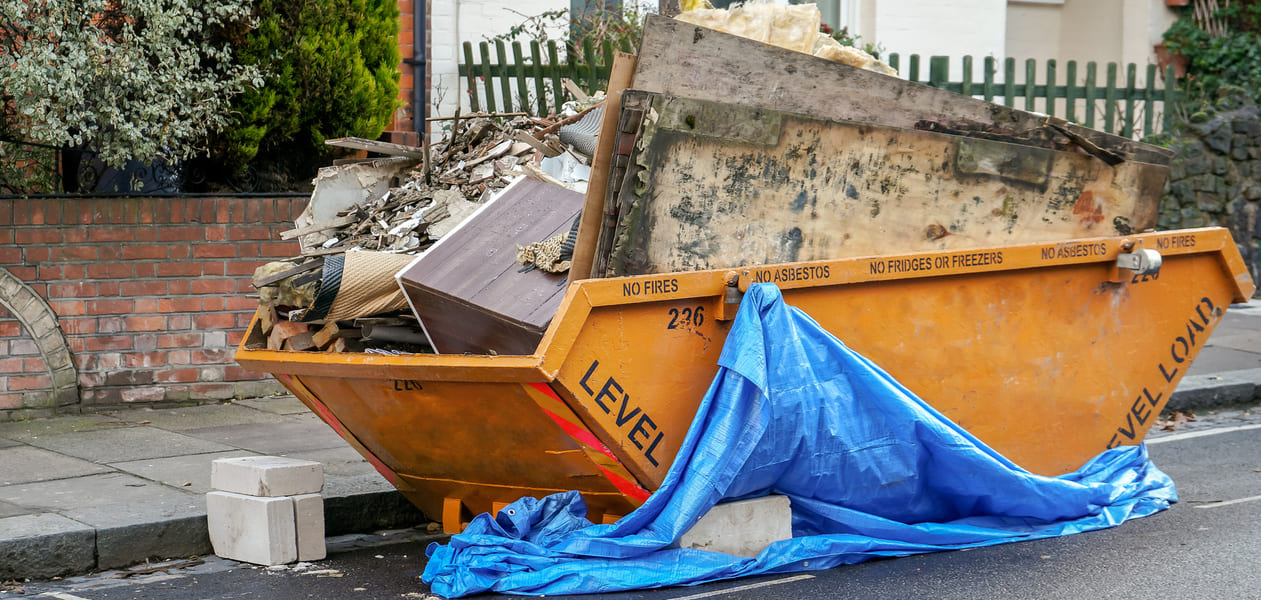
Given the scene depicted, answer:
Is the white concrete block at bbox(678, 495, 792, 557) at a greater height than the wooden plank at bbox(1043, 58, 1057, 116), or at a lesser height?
lesser

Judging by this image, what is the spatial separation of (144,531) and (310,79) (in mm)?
3630

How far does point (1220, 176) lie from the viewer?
1236cm

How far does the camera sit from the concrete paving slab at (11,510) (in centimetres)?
500

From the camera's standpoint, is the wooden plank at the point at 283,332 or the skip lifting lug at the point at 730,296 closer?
the skip lifting lug at the point at 730,296

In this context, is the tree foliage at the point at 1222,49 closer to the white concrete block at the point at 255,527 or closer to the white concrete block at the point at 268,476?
the white concrete block at the point at 268,476

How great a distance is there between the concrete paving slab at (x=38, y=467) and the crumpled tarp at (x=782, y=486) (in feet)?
6.92

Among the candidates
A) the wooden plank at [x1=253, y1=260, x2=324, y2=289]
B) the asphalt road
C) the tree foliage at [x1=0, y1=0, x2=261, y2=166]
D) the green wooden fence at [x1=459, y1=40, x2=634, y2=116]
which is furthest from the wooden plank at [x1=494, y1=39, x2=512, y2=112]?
the asphalt road

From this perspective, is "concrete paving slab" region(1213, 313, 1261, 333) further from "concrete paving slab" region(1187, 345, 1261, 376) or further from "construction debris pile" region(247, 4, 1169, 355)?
"construction debris pile" region(247, 4, 1169, 355)

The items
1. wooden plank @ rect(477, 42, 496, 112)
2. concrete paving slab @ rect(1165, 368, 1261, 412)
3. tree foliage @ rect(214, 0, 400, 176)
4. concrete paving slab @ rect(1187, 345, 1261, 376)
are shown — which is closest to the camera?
tree foliage @ rect(214, 0, 400, 176)

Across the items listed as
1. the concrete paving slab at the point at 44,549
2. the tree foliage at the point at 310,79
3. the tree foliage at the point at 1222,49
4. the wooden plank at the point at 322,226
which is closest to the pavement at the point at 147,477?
the concrete paving slab at the point at 44,549

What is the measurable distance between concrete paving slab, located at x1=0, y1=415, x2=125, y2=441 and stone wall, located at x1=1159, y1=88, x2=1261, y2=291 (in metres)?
9.80

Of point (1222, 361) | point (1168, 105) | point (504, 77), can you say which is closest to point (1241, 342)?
point (1222, 361)

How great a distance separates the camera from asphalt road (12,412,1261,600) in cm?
429

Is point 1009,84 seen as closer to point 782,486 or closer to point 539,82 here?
point 539,82
